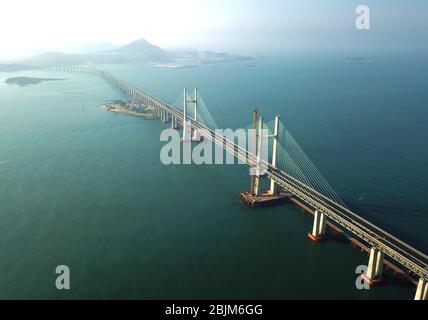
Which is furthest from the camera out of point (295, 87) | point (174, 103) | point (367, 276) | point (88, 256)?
point (295, 87)

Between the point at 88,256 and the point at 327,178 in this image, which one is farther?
the point at 327,178

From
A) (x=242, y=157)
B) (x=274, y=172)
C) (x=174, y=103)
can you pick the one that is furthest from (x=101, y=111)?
(x=274, y=172)

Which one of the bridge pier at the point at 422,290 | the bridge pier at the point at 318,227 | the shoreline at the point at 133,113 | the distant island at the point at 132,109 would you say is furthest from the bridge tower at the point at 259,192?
the distant island at the point at 132,109

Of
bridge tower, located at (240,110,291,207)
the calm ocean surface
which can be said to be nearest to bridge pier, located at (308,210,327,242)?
the calm ocean surface

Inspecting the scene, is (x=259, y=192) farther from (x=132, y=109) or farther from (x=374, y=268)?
(x=132, y=109)

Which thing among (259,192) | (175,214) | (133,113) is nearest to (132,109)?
(133,113)

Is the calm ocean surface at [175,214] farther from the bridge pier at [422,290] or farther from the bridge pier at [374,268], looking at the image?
the bridge pier at [422,290]

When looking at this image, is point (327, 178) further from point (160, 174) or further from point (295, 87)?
point (295, 87)
